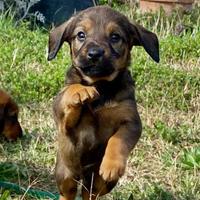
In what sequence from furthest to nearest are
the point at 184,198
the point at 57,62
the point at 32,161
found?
1. the point at 57,62
2. the point at 32,161
3. the point at 184,198

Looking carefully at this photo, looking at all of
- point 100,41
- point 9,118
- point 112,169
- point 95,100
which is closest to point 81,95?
point 95,100

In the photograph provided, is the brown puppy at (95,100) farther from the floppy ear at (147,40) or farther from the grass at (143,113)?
the grass at (143,113)

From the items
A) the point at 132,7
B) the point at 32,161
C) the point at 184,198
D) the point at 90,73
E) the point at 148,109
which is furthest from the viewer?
the point at 132,7

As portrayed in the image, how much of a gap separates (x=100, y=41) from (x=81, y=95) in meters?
0.34

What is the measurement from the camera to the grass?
210 inches

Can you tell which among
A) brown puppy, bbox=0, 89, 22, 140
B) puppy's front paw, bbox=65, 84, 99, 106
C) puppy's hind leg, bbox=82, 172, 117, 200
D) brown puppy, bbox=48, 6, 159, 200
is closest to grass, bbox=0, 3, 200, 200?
brown puppy, bbox=0, 89, 22, 140

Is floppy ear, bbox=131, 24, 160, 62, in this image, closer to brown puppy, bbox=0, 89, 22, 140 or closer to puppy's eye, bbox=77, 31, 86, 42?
puppy's eye, bbox=77, 31, 86, 42

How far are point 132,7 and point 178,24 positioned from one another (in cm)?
134

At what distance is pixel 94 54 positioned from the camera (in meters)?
4.14

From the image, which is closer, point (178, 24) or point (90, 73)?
point (90, 73)

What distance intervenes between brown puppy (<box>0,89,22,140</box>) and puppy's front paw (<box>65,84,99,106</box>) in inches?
64.2

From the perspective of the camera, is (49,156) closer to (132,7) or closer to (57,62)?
(57,62)

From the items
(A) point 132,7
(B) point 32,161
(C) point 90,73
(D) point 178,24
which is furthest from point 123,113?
(A) point 132,7

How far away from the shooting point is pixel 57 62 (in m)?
7.25
